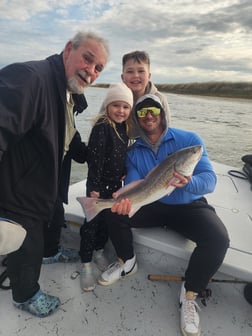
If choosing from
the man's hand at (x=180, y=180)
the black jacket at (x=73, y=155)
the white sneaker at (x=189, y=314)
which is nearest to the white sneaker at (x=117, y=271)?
the white sneaker at (x=189, y=314)

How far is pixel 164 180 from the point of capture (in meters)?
2.78

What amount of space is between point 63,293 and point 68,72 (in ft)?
6.95

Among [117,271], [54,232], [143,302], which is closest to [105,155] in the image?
[54,232]

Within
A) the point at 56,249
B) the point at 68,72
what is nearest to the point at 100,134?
the point at 68,72

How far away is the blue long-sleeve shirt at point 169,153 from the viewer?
2959 mm

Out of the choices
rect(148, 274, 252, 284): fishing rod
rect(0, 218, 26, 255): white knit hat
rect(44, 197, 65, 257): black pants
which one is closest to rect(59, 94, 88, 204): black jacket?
rect(44, 197, 65, 257): black pants

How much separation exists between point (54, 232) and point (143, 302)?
4.08 ft

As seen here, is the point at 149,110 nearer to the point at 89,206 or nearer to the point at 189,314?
the point at 89,206

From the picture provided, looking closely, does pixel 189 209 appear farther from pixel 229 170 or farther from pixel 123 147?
pixel 229 170

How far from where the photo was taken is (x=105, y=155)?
10.3ft

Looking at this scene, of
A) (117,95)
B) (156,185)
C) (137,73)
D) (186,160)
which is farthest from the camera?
(137,73)

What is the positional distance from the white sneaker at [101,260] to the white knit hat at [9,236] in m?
1.41

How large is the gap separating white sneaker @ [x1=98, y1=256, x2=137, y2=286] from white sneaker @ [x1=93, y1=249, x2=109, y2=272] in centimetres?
14

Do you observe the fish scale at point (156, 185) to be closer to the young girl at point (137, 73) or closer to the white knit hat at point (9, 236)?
the white knit hat at point (9, 236)
